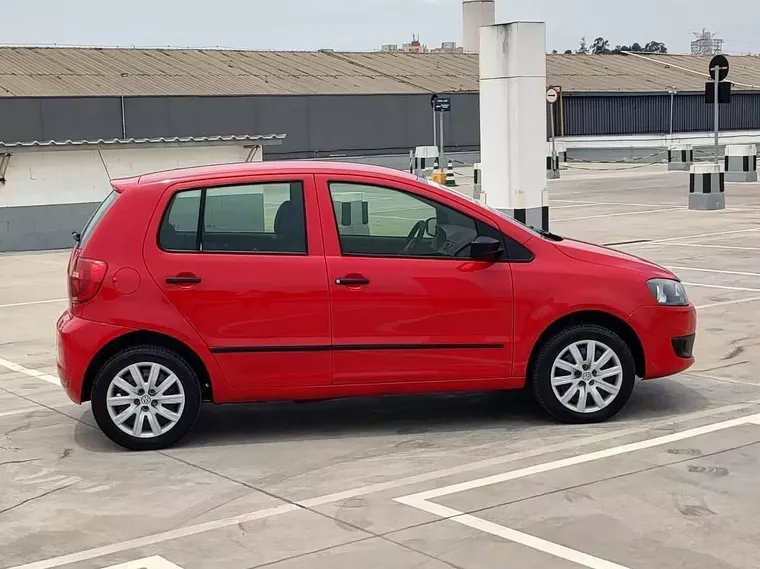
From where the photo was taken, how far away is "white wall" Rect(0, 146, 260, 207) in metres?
18.6

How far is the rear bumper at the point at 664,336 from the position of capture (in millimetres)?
7367

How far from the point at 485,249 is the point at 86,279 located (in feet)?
7.96

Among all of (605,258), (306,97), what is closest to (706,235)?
(605,258)

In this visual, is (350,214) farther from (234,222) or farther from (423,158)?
(423,158)

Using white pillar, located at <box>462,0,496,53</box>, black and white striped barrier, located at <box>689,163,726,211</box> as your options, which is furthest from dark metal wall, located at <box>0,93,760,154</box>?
black and white striped barrier, located at <box>689,163,726,211</box>

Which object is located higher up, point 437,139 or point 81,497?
point 437,139

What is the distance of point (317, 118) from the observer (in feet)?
161

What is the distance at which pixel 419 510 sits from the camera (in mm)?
5699

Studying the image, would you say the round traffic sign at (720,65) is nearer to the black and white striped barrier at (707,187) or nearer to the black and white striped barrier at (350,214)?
the black and white striped barrier at (707,187)

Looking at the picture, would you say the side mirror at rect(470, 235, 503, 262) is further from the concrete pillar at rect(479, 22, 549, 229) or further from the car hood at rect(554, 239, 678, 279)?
the concrete pillar at rect(479, 22, 549, 229)

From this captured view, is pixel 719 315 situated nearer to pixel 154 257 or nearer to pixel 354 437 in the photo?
pixel 354 437

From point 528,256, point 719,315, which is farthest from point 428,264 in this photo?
point 719,315

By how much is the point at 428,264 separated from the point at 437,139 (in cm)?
4550

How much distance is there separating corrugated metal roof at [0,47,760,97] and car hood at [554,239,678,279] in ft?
121
